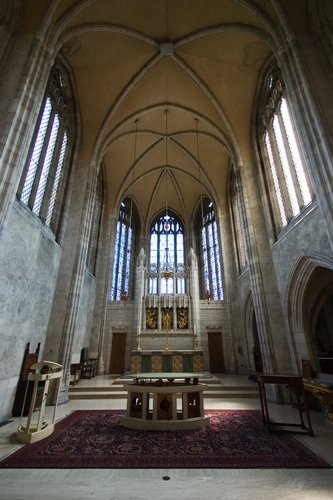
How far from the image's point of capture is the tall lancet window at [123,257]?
16734 mm

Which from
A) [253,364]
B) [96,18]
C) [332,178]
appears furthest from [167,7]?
[253,364]

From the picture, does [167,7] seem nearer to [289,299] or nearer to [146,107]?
[146,107]

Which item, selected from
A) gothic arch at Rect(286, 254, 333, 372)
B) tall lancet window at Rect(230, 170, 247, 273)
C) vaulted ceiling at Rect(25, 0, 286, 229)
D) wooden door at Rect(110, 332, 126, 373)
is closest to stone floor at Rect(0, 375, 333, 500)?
gothic arch at Rect(286, 254, 333, 372)

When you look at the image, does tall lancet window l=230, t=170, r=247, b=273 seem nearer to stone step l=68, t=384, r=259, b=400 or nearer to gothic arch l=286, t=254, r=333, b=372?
gothic arch l=286, t=254, r=333, b=372

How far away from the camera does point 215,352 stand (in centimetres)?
1418

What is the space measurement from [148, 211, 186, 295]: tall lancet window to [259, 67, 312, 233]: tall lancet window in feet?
25.9

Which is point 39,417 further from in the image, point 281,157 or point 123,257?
point 123,257

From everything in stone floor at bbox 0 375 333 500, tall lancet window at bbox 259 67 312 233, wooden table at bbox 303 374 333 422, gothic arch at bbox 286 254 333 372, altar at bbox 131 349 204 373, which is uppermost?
tall lancet window at bbox 259 67 312 233

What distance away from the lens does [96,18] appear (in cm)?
860

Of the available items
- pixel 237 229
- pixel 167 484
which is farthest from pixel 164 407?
pixel 237 229

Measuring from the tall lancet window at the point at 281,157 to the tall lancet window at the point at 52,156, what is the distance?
7.94 m

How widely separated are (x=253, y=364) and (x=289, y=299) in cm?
603

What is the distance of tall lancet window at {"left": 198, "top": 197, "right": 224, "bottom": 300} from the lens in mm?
16422

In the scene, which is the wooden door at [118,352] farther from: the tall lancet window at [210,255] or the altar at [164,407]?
the altar at [164,407]
